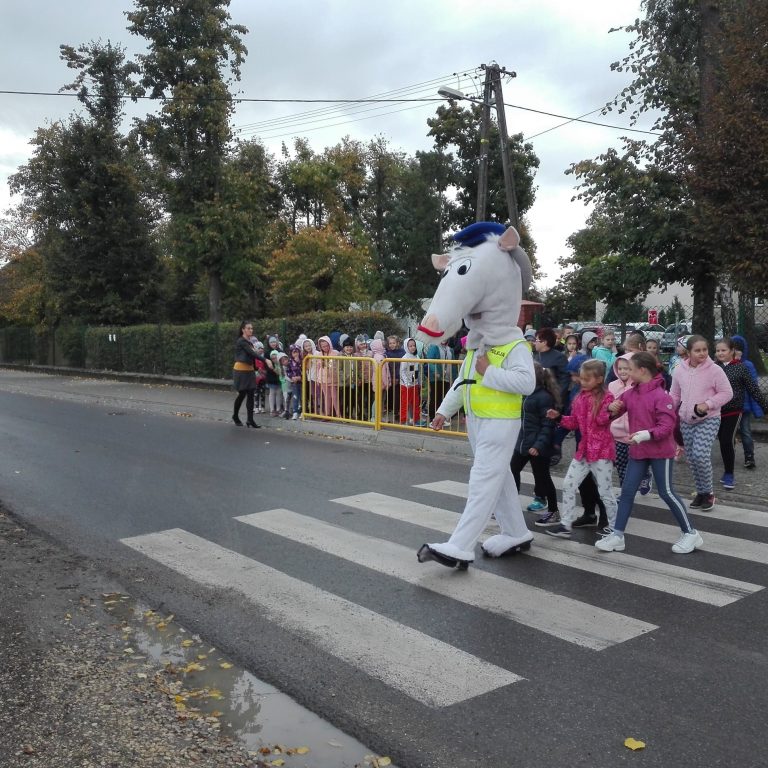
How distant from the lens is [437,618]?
473 centimetres

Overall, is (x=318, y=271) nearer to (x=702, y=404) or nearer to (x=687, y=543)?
(x=702, y=404)

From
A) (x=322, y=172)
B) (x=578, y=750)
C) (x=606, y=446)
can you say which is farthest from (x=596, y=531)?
(x=322, y=172)

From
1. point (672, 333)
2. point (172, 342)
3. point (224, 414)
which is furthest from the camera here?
point (172, 342)

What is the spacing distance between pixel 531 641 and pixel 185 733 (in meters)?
1.94

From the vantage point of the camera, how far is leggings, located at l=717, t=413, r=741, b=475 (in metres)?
8.66

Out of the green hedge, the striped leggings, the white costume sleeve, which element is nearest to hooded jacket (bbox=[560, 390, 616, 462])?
the white costume sleeve

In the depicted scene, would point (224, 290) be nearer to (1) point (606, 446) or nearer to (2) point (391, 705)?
(1) point (606, 446)

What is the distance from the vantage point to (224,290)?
38812 mm

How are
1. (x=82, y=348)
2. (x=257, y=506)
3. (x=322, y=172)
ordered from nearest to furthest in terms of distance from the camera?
1. (x=257, y=506)
2. (x=82, y=348)
3. (x=322, y=172)

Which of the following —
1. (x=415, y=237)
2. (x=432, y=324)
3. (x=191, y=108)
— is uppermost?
(x=191, y=108)

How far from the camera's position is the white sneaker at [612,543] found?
6.10 m

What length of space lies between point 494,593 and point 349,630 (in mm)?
1104

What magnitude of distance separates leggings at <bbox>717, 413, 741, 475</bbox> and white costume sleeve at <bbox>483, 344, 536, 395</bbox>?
4.12 meters

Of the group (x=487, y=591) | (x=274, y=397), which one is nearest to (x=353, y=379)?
(x=274, y=397)
